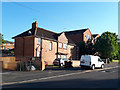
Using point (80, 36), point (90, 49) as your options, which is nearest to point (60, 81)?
point (90, 49)

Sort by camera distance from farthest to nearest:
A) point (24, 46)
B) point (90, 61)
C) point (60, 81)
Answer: point (24, 46) → point (90, 61) → point (60, 81)

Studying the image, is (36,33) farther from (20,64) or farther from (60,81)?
(60,81)

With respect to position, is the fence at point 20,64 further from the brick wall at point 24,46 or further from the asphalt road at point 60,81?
the brick wall at point 24,46

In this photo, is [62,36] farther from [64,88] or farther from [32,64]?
[64,88]

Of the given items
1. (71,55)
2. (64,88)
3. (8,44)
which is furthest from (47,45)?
(8,44)

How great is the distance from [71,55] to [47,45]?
33.5ft

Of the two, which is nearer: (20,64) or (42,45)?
(20,64)

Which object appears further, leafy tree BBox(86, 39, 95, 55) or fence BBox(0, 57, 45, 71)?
leafy tree BBox(86, 39, 95, 55)

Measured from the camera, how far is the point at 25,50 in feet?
91.9

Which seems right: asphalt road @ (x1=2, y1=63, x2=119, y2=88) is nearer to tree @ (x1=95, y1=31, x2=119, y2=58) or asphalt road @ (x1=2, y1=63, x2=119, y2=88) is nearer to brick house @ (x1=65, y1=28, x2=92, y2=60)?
tree @ (x1=95, y1=31, x2=119, y2=58)

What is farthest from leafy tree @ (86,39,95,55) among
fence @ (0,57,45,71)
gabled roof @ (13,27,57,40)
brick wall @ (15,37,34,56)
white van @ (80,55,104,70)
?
fence @ (0,57,45,71)

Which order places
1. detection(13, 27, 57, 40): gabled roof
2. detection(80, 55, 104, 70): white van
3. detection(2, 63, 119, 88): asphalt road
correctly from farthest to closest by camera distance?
detection(13, 27, 57, 40): gabled roof, detection(80, 55, 104, 70): white van, detection(2, 63, 119, 88): asphalt road

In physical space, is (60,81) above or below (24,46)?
below

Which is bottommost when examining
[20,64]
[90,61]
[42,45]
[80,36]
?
[20,64]
